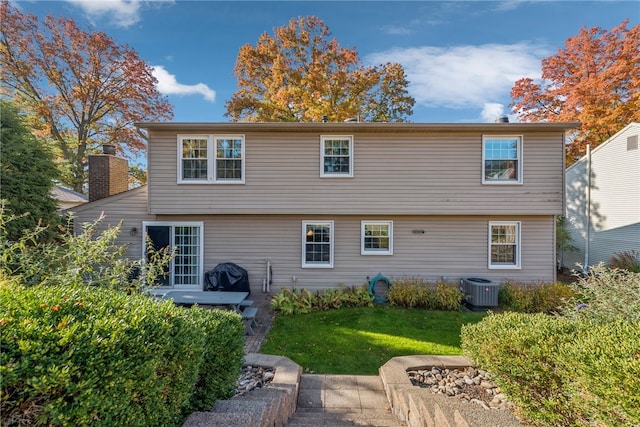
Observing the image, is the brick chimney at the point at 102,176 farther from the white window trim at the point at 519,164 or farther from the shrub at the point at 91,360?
the white window trim at the point at 519,164

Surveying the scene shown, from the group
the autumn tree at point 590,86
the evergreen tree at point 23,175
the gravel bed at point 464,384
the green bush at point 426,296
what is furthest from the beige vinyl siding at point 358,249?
the autumn tree at point 590,86

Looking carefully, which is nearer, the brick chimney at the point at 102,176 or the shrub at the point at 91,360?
the shrub at the point at 91,360

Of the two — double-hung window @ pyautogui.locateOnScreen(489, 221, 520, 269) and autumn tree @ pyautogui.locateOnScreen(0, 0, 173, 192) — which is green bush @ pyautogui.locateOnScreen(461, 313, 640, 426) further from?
A: autumn tree @ pyautogui.locateOnScreen(0, 0, 173, 192)

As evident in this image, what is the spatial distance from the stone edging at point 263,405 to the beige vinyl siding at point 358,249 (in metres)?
4.69

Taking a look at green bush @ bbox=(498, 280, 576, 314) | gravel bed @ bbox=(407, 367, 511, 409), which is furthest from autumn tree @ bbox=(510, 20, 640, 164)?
gravel bed @ bbox=(407, 367, 511, 409)

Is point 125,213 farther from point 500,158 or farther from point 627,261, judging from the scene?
point 627,261

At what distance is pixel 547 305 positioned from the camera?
834 cm

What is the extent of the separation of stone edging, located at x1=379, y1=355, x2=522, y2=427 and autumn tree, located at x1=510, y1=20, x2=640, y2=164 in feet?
56.2

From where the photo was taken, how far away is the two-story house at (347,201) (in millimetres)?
9156

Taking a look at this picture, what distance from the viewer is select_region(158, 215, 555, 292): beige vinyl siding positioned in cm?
946

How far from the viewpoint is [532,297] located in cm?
849

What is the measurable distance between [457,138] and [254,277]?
307 inches

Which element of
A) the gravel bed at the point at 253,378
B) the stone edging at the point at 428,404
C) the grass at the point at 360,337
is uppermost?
the stone edging at the point at 428,404

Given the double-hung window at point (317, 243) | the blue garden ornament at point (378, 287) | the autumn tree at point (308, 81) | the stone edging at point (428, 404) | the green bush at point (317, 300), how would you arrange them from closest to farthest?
the stone edging at point (428, 404) → the green bush at point (317, 300) → the blue garden ornament at point (378, 287) → the double-hung window at point (317, 243) → the autumn tree at point (308, 81)
